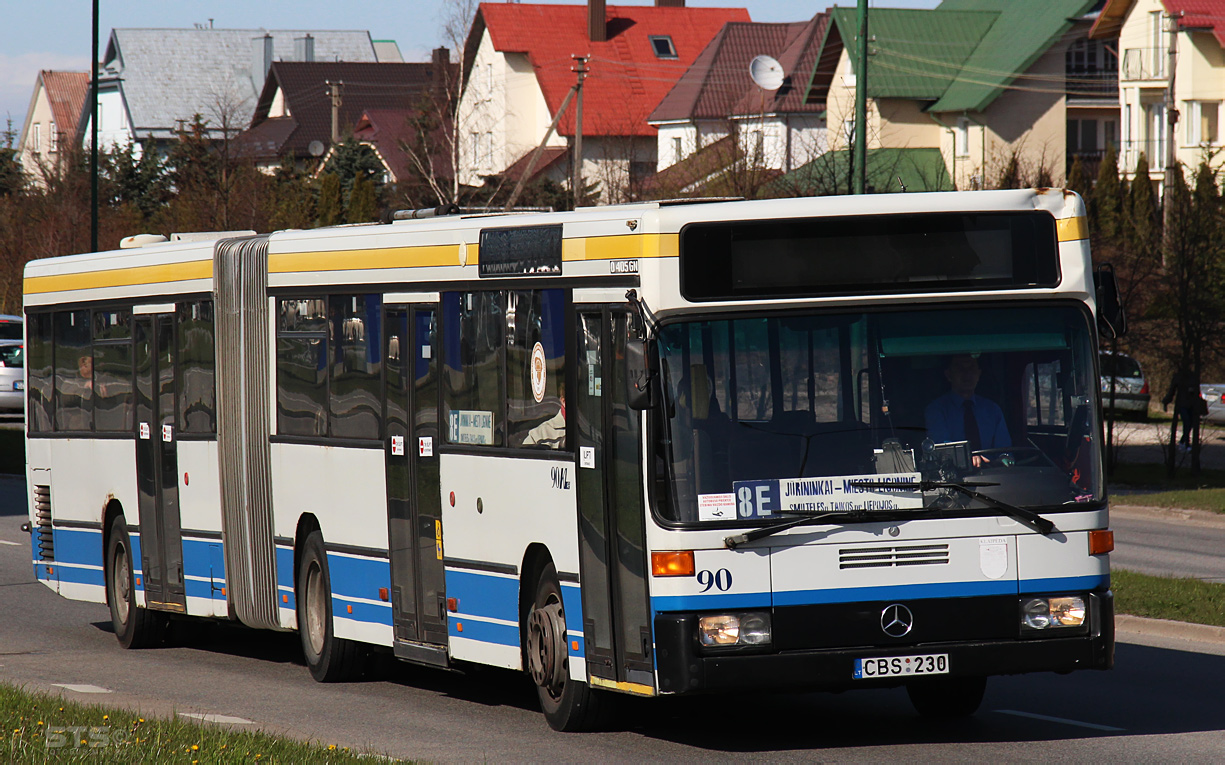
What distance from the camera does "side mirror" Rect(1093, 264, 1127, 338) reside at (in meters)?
8.88

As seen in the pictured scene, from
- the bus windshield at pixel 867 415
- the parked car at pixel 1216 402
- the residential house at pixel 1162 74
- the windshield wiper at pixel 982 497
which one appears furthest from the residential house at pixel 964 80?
the windshield wiper at pixel 982 497

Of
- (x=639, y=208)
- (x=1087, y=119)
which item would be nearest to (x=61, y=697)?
(x=639, y=208)

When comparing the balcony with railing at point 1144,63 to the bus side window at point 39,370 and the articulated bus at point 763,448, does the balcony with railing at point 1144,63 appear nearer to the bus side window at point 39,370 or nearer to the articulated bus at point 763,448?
the bus side window at point 39,370

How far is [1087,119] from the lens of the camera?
2753 inches

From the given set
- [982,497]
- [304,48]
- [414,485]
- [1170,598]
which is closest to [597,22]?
[304,48]

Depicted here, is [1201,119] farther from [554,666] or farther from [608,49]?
[554,666]

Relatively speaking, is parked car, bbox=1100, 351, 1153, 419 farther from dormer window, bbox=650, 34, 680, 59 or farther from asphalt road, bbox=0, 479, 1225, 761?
dormer window, bbox=650, 34, 680, 59

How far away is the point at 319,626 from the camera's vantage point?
12.6 meters

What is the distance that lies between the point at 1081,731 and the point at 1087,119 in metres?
63.5

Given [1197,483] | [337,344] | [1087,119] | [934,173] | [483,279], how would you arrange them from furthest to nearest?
[1087,119] < [934,173] < [1197,483] < [337,344] < [483,279]

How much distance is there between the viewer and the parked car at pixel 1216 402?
4262 centimetres

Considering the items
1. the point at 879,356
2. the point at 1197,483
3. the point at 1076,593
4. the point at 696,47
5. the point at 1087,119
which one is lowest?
the point at 1197,483

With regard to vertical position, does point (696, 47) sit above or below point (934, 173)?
above

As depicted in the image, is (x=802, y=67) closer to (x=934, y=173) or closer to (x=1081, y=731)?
(x=934, y=173)
